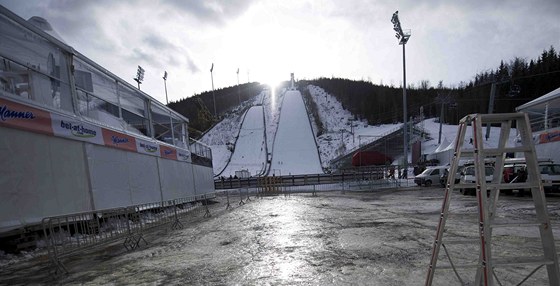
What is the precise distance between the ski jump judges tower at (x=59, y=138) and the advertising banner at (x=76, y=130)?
0.03m

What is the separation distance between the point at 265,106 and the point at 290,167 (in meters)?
44.0

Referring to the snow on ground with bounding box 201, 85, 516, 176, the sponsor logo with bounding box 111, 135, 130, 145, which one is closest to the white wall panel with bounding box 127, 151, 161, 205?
the sponsor logo with bounding box 111, 135, 130, 145

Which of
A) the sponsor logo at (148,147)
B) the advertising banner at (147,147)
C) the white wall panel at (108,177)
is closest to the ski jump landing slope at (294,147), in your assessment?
the advertising banner at (147,147)

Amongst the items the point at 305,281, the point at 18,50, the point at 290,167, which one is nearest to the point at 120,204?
the point at 18,50

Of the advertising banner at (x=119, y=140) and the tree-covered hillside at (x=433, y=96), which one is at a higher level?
the tree-covered hillside at (x=433, y=96)

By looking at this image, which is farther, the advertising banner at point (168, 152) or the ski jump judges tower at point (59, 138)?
the advertising banner at point (168, 152)

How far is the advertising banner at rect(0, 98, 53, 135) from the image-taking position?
764cm

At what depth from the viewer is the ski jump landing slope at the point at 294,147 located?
48219 millimetres

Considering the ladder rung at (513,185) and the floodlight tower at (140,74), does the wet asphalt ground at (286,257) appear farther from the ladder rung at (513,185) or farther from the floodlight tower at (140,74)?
the floodlight tower at (140,74)

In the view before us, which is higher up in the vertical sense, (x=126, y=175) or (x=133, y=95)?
(x=133, y=95)

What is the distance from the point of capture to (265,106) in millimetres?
89875

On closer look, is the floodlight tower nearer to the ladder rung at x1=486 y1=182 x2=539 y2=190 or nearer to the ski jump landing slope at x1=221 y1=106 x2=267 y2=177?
the ski jump landing slope at x1=221 y1=106 x2=267 y2=177

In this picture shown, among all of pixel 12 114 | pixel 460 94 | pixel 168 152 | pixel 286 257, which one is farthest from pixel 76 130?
pixel 460 94

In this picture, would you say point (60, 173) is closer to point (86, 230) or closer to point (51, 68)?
point (86, 230)
